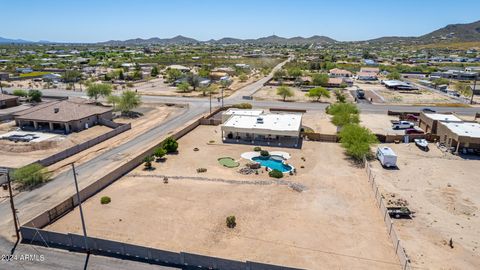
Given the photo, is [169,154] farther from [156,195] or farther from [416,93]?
[416,93]

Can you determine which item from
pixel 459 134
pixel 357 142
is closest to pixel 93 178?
pixel 357 142

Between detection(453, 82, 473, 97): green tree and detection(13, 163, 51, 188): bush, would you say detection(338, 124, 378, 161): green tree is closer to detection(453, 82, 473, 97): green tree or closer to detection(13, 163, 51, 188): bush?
detection(13, 163, 51, 188): bush

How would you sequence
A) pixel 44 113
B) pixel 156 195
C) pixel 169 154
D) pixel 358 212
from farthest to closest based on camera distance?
1. pixel 44 113
2. pixel 169 154
3. pixel 156 195
4. pixel 358 212

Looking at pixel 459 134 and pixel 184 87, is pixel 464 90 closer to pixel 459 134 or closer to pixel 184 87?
pixel 459 134

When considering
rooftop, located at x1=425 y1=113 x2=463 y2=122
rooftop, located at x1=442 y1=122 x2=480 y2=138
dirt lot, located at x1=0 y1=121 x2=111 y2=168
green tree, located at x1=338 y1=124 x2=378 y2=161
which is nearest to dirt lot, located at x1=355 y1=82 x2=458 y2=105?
rooftop, located at x1=425 y1=113 x2=463 y2=122

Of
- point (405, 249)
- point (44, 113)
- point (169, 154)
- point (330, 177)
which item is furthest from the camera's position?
point (44, 113)

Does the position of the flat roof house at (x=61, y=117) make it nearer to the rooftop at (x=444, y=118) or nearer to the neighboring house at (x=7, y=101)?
the neighboring house at (x=7, y=101)

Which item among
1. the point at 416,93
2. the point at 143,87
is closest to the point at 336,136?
the point at 416,93
